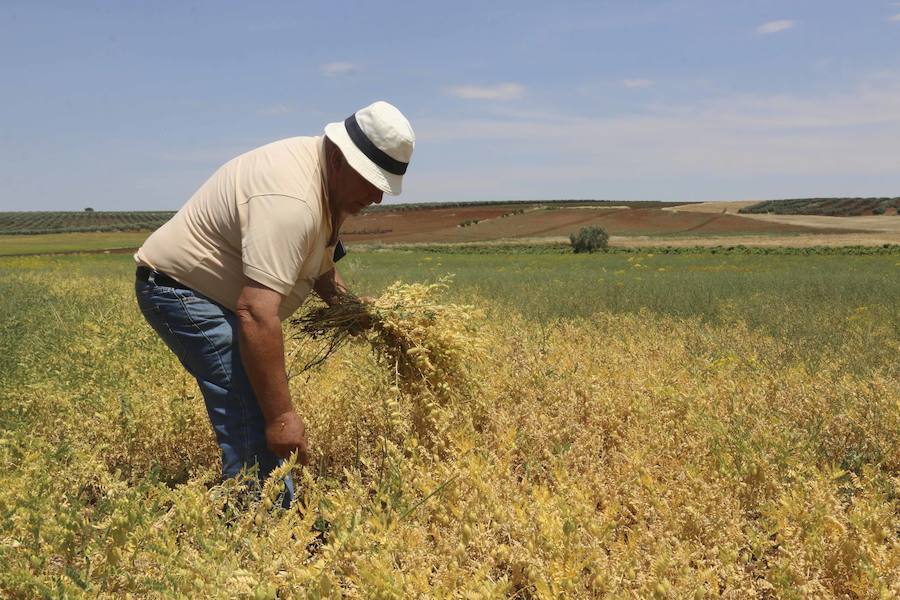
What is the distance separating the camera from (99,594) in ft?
7.21

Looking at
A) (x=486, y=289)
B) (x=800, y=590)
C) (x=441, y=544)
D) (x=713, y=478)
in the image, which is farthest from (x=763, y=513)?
(x=486, y=289)

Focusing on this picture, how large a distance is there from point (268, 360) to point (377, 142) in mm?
963

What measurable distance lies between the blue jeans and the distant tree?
3850cm

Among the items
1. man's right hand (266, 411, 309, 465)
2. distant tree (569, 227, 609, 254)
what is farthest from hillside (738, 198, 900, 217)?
man's right hand (266, 411, 309, 465)

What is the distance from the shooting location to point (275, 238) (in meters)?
2.57

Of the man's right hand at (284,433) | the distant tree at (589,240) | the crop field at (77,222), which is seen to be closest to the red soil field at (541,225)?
the distant tree at (589,240)

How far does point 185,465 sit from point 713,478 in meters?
2.82

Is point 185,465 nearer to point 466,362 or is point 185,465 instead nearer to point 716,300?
point 466,362

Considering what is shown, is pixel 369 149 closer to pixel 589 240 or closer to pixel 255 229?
pixel 255 229

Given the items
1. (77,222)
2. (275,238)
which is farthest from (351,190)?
(77,222)

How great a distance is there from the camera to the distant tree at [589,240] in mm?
40656

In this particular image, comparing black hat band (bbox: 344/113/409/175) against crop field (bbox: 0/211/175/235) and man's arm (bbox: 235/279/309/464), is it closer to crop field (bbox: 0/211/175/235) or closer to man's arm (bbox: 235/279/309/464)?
man's arm (bbox: 235/279/309/464)

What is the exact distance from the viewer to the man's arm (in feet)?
8.40

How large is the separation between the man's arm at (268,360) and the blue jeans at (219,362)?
16 cm
